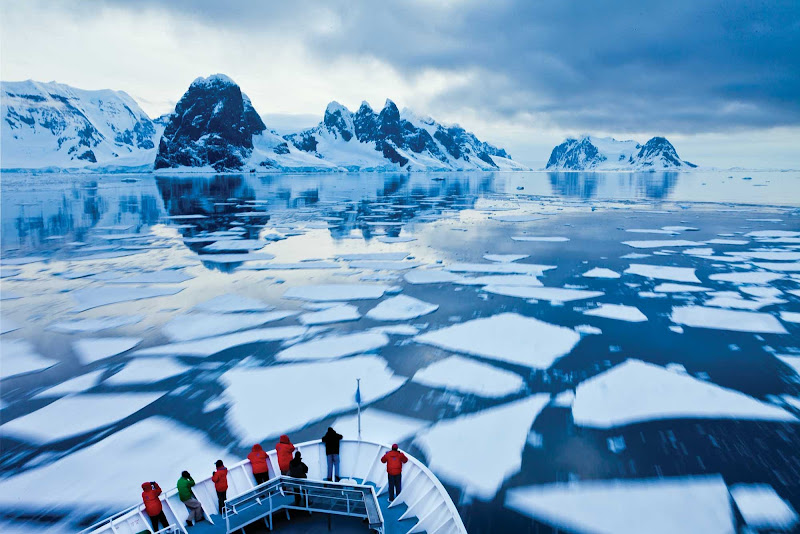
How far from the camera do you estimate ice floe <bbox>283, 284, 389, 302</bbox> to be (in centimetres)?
1575

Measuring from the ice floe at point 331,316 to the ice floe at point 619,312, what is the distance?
7.18 metres

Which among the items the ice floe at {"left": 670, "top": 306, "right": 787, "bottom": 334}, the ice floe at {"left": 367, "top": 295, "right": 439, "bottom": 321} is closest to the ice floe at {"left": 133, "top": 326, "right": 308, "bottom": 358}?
the ice floe at {"left": 367, "top": 295, "right": 439, "bottom": 321}

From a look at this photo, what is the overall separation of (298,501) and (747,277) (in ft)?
62.0

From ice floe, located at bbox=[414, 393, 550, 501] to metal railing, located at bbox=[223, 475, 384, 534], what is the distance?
4.77 feet

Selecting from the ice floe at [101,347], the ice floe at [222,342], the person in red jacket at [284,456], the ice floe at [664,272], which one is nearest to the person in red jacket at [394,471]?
the person in red jacket at [284,456]

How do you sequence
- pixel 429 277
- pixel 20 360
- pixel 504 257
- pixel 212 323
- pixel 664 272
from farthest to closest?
1. pixel 504 257
2. pixel 664 272
3. pixel 429 277
4. pixel 212 323
5. pixel 20 360

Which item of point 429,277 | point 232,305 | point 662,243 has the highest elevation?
point 662,243

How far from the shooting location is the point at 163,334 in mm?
12750

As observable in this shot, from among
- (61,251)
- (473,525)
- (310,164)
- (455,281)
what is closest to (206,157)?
(310,164)

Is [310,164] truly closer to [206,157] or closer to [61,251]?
[206,157]

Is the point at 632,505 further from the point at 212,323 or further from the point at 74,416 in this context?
the point at 212,323

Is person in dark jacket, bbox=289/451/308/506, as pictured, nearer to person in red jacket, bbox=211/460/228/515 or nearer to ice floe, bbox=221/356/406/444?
person in red jacket, bbox=211/460/228/515

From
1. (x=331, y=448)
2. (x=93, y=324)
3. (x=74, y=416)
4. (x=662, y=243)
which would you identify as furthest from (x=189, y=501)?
(x=662, y=243)

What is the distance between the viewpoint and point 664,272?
18703mm
